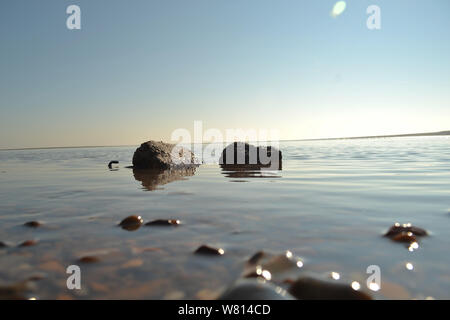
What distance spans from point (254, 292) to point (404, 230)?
168 cm

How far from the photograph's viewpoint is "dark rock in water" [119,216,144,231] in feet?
8.43

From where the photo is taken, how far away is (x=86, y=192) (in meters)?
4.63

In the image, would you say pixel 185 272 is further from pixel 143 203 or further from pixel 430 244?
pixel 143 203

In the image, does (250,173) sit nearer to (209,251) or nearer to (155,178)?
(155,178)

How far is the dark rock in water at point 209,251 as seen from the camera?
6.32 feet

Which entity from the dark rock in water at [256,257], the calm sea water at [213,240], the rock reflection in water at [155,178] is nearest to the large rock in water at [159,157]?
the rock reflection in water at [155,178]

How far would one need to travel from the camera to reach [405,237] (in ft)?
6.91

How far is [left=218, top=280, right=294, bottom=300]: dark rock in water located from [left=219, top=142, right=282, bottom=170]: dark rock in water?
28.3 feet

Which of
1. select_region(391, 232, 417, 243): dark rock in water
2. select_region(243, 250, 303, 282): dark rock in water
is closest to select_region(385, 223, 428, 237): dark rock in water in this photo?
select_region(391, 232, 417, 243): dark rock in water

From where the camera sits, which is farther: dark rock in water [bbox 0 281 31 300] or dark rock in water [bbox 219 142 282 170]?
dark rock in water [bbox 219 142 282 170]

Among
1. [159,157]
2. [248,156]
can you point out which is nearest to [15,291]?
[159,157]

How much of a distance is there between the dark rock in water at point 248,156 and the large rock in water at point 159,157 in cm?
170

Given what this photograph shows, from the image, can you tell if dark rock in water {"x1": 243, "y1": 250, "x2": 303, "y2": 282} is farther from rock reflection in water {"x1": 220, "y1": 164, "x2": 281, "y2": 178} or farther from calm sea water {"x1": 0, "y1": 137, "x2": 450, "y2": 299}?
rock reflection in water {"x1": 220, "y1": 164, "x2": 281, "y2": 178}
